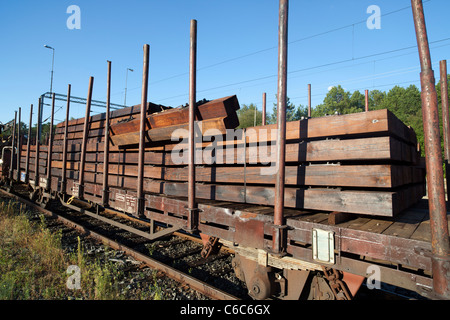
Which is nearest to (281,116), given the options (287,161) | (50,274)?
(287,161)

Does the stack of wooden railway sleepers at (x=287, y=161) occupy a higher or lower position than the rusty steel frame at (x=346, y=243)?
higher

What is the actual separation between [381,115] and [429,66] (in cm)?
56

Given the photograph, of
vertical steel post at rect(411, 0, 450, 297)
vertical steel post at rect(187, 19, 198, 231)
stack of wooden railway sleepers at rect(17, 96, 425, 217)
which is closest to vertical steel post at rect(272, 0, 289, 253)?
stack of wooden railway sleepers at rect(17, 96, 425, 217)

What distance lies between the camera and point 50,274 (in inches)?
175

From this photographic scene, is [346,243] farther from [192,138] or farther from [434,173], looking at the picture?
[192,138]

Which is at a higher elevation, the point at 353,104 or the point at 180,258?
the point at 353,104

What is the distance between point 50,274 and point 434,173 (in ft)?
18.3

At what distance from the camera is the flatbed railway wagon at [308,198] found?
213 cm

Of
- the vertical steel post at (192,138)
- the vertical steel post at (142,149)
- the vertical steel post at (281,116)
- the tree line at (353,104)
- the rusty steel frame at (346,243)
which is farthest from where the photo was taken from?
the tree line at (353,104)

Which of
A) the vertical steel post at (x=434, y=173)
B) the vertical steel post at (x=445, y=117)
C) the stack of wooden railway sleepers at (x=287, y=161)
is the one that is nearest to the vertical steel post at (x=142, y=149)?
the stack of wooden railway sleepers at (x=287, y=161)

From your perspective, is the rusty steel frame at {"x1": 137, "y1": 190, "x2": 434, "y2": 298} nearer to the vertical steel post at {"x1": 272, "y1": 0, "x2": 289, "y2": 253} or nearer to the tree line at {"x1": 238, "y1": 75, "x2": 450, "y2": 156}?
the vertical steel post at {"x1": 272, "y1": 0, "x2": 289, "y2": 253}

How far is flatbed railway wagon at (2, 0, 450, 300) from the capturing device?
6.98 feet

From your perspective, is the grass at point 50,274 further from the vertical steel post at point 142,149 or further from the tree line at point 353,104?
the tree line at point 353,104
